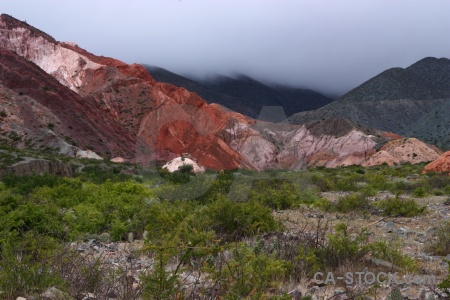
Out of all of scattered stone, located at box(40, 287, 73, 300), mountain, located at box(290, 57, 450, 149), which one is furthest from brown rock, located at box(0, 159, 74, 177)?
mountain, located at box(290, 57, 450, 149)

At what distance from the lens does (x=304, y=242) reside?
5.08 m

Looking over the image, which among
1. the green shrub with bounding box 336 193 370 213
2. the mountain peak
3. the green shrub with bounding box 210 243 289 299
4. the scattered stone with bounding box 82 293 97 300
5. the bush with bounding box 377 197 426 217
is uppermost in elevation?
the mountain peak

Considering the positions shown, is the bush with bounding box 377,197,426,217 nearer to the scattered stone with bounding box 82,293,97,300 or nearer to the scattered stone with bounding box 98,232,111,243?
the scattered stone with bounding box 98,232,111,243

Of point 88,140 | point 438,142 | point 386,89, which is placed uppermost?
point 386,89

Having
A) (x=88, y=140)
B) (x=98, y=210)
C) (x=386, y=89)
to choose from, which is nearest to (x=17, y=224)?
(x=98, y=210)

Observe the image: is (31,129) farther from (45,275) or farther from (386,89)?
(386,89)

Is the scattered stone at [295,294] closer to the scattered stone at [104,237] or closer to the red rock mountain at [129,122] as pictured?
the scattered stone at [104,237]

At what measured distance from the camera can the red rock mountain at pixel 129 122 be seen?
43.6 meters

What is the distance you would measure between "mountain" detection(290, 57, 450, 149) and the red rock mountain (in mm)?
9823

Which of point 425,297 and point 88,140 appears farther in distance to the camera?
point 88,140

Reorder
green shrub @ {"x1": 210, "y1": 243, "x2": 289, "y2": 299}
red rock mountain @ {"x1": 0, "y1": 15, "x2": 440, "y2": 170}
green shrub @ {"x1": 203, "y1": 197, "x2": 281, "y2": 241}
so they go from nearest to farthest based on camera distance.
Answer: green shrub @ {"x1": 210, "y1": 243, "x2": 289, "y2": 299}, green shrub @ {"x1": 203, "y1": 197, "x2": 281, "y2": 241}, red rock mountain @ {"x1": 0, "y1": 15, "x2": 440, "y2": 170}

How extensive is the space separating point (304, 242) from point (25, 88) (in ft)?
159

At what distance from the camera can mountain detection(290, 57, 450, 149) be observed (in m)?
68.8

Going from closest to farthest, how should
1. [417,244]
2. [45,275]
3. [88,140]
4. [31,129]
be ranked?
1. [45,275]
2. [417,244]
3. [31,129]
4. [88,140]
